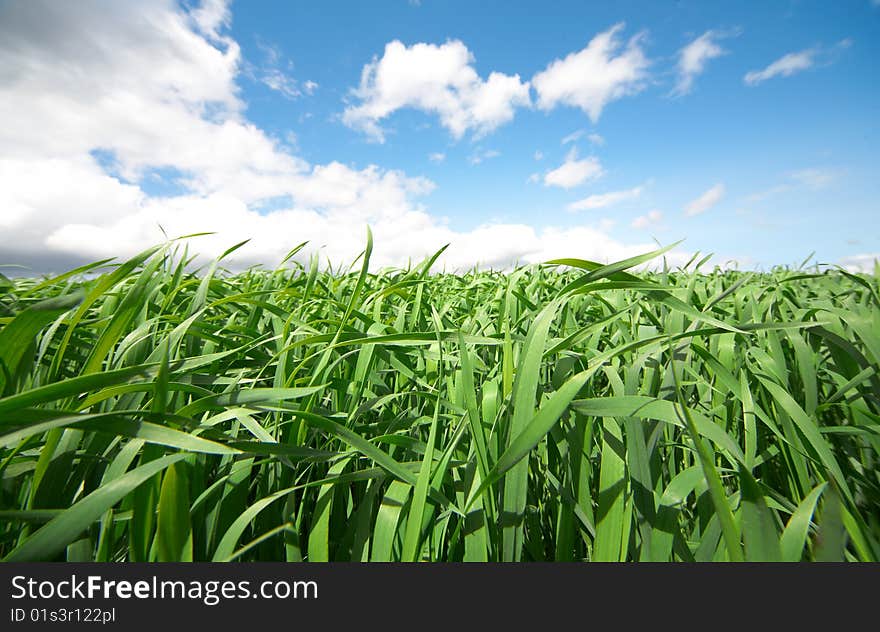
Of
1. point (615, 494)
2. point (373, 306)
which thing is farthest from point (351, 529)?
point (373, 306)

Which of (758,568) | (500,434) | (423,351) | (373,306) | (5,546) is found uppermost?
(373,306)

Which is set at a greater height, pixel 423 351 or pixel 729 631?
pixel 423 351

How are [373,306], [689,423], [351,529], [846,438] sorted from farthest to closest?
[373,306] < [846,438] < [351,529] < [689,423]

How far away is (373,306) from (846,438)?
1290 mm

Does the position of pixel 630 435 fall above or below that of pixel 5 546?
above

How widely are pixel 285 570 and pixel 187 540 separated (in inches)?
5.1

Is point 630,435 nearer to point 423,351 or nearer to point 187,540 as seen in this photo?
point 423,351

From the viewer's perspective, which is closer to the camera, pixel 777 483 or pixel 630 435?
pixel 630 435

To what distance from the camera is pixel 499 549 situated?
1.98 feet

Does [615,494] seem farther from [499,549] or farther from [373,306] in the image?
[373,306]

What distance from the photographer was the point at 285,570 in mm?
527

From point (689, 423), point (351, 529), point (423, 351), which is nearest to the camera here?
point (689, 423)

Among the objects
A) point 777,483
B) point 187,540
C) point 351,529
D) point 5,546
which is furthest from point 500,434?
point 5,546

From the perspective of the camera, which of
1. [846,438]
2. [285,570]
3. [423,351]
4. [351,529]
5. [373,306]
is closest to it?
[285,570]
